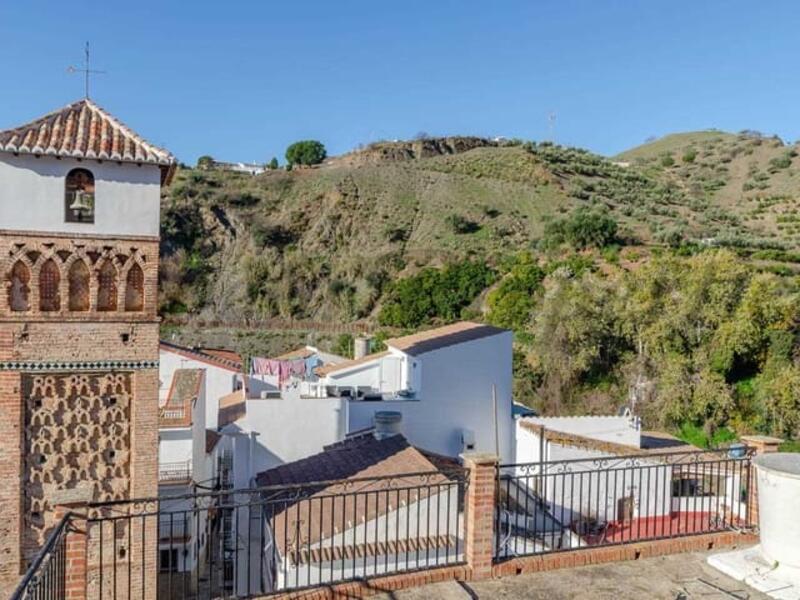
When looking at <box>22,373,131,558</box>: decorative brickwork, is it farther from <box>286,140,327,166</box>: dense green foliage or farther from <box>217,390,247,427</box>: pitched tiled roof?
<box>286,140,327,166</box>: dense green foliage

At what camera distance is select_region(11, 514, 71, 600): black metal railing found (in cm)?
342

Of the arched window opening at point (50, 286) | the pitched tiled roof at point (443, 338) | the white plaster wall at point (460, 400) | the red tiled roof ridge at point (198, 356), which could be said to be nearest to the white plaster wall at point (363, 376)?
the pitched tiled roof at point (443, 338)

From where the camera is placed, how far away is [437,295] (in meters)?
32.6

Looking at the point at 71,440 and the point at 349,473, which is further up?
the point at 71,440

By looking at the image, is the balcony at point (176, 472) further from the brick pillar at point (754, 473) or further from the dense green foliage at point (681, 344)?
the dense green foliage at point (681, 344)

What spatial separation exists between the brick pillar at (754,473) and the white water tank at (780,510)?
4.35ft

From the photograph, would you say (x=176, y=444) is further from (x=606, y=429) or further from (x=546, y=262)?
(x=546, y=262)

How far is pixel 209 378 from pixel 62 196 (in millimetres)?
11825

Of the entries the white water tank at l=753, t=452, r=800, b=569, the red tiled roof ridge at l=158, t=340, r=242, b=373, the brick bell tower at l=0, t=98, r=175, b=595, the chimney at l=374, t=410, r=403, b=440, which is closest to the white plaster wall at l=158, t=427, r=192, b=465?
the chimney at l=374, t=410, r=403, b=440

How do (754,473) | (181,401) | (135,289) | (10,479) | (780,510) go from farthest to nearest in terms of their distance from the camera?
1. (181,401)
2. (135,289)
3. (10,479)
4. (754,473)
5. (780,510)

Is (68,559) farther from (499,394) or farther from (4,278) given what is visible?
(499,394)

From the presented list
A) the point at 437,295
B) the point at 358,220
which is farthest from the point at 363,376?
the point at 358,220

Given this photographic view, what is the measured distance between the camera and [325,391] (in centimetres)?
1523

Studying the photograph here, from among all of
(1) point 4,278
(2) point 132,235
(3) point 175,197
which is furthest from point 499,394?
(3) point 175,197
